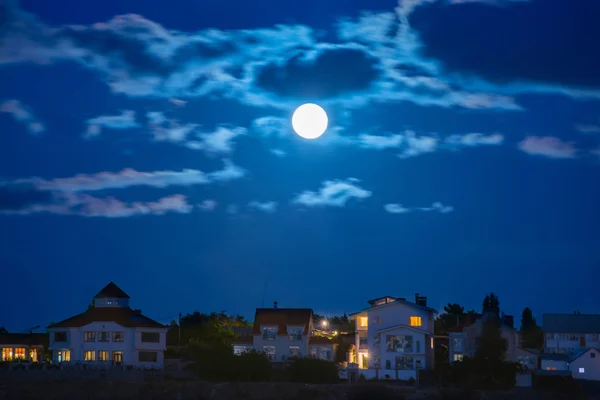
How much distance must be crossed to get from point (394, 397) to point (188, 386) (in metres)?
18.0

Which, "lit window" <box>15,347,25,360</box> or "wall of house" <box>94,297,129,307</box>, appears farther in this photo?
"lit window" <box>15,347,25,360</box>

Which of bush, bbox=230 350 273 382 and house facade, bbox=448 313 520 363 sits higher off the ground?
house facade, bbox=448 313 520 363

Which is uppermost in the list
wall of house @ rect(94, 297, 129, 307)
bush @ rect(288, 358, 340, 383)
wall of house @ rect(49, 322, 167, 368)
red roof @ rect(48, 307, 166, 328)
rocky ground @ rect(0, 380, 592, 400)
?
wall of house @ rect(94, 297, 129, 307)

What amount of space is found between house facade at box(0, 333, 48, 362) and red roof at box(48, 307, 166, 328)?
11987 mm

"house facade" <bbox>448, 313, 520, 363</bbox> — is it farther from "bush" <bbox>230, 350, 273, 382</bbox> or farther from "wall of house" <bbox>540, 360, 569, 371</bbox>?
"bush" <bbox>230, 350, 273, 382</bbox>

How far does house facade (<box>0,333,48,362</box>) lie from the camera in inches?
4390

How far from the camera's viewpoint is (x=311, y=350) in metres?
103

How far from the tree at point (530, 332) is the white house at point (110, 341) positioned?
→ 5777 cm

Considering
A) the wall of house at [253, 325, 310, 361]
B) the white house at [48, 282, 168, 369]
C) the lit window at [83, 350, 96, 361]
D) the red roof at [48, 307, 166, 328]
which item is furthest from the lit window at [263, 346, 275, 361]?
the lit window at [83, 350, 96, 361]

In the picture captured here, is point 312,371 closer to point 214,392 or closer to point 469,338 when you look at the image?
point 214,392

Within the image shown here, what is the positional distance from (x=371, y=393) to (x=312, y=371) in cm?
1189

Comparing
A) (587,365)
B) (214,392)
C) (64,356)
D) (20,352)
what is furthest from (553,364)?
(20,352)

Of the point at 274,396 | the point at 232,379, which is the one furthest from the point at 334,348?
the point at 274,396

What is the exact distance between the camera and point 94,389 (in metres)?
80.9
